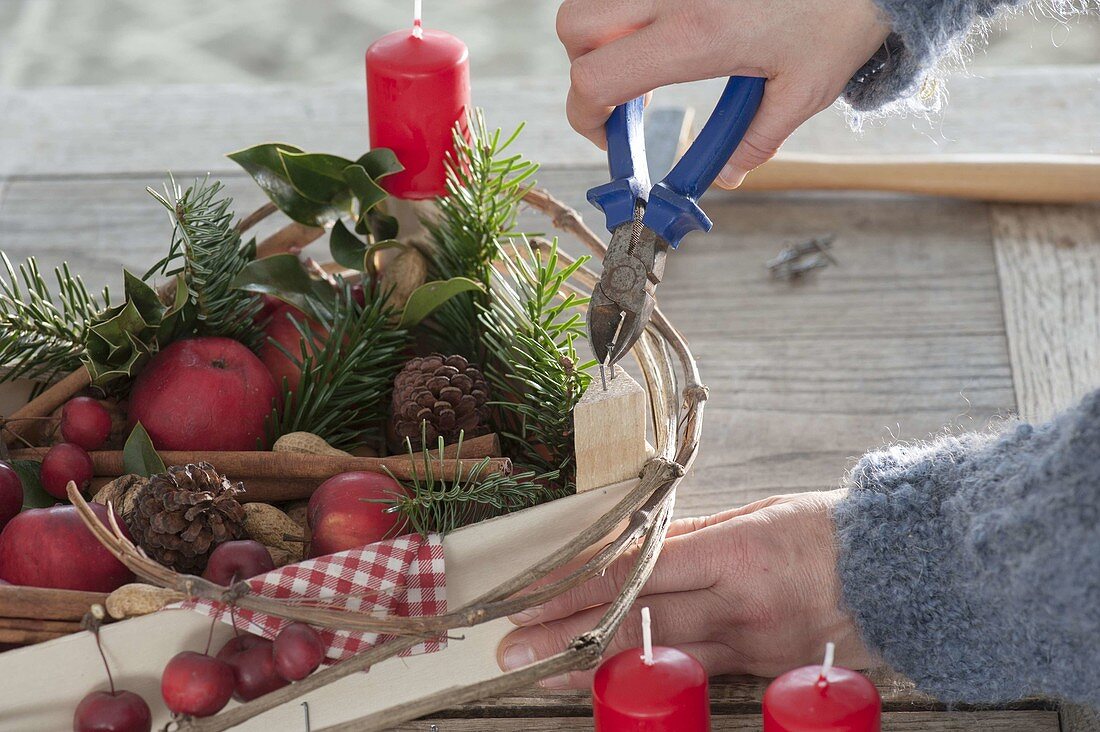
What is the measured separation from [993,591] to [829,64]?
261 millimetres

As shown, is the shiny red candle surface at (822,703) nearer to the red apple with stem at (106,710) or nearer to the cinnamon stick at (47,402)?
the red apple with stem at (106,710)

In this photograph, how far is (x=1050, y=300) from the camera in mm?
886

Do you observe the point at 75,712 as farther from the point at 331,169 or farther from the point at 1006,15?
the point at 1006,15

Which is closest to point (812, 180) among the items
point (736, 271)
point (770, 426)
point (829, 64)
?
point (736, 271)

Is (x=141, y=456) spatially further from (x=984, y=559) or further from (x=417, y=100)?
(x=984, y=559)

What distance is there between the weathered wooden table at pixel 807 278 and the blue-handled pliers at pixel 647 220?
0.64 ft

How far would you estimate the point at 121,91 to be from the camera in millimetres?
1210

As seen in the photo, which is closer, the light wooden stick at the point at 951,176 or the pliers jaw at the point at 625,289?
the pliers jaw at the point at 625,289

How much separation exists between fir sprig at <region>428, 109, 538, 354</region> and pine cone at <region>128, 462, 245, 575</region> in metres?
0.21

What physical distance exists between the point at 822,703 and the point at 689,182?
253 mm

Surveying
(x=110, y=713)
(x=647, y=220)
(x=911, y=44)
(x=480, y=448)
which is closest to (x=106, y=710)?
(x=110, y=713)

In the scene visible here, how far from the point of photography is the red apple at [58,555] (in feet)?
1.76

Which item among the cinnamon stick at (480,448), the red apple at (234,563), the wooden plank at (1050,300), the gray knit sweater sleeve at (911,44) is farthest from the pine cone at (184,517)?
the wooden plank at (1050,300)


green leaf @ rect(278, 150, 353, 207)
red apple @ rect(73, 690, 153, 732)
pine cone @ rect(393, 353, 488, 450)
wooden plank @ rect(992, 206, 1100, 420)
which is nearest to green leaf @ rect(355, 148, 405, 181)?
green leaf @ rect(278, 150, 353, 207)
